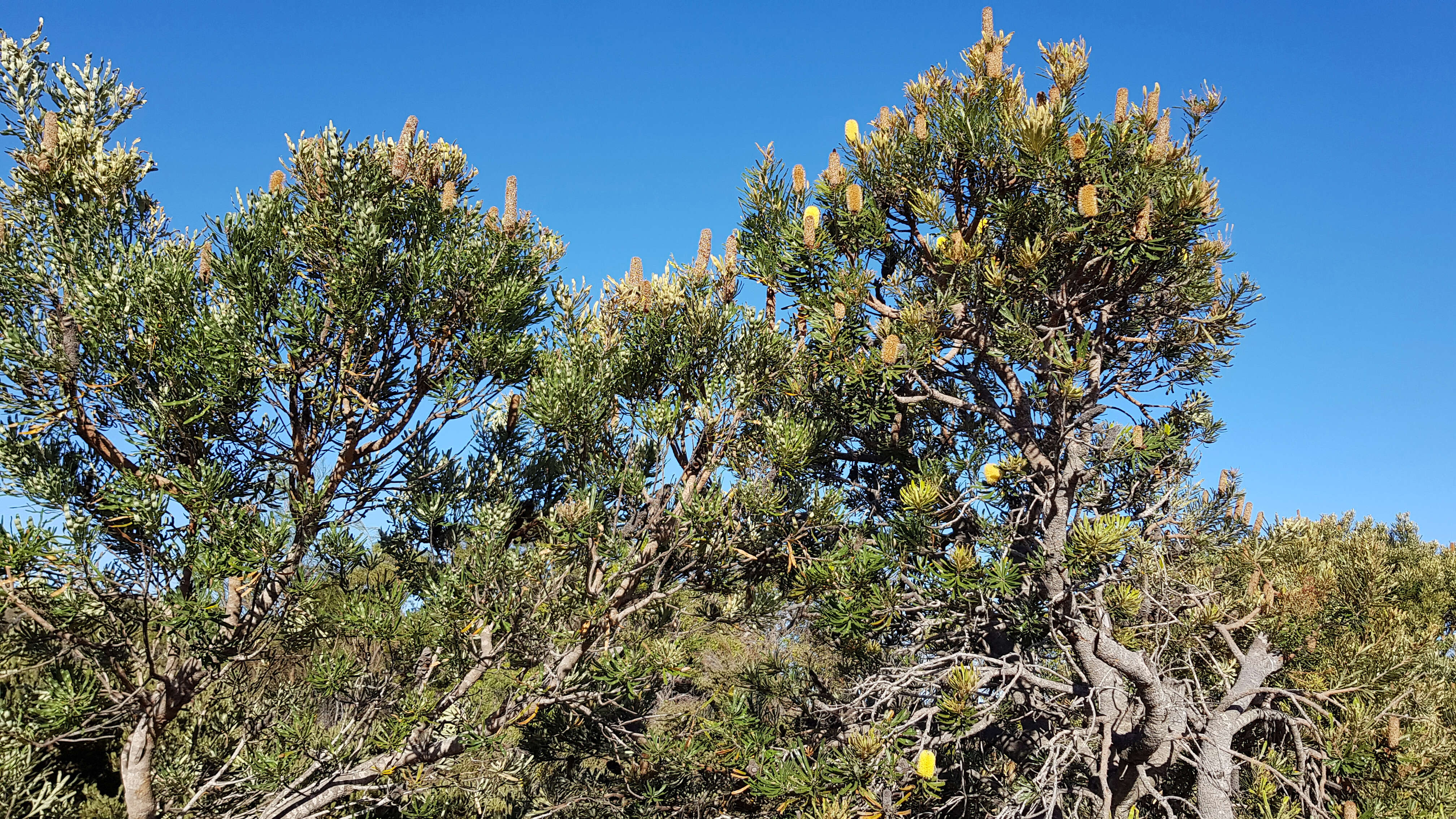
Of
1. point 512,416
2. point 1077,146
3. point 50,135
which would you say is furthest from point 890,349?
point 50,135

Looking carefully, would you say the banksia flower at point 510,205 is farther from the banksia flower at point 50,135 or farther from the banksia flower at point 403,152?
the banksia flower at point 50,135

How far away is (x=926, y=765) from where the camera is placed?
491 cm

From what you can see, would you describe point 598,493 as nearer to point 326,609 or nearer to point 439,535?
point 439,535

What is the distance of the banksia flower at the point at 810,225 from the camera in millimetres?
5969

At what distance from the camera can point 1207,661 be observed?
6.96 meters

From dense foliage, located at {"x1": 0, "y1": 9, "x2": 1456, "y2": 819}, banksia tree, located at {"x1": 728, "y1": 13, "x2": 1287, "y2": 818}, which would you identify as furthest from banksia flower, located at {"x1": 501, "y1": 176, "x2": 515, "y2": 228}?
banksia tree, located at {"x1": 728, "y1": 13, "x2": 1287, "y2": 818}

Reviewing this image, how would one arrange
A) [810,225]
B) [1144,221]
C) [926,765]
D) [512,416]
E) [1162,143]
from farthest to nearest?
[512,416] < [810,225] < [1162,143] < [1144,221] < [926,765]

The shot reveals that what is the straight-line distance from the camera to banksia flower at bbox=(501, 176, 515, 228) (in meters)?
6.24

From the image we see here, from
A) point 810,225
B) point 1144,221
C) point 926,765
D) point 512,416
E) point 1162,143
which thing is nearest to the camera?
point 926,765

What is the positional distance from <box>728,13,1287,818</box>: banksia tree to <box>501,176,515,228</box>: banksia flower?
1.92 m

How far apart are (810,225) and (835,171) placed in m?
0.76

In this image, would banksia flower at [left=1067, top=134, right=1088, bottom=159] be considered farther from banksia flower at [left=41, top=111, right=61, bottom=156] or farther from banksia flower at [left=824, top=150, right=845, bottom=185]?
banksia flower at [left=41, top=111, right=61, bottom=156]

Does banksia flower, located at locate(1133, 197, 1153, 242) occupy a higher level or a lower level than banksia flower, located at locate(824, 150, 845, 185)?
lower

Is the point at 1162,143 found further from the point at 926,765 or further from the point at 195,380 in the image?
the point at 195,380
